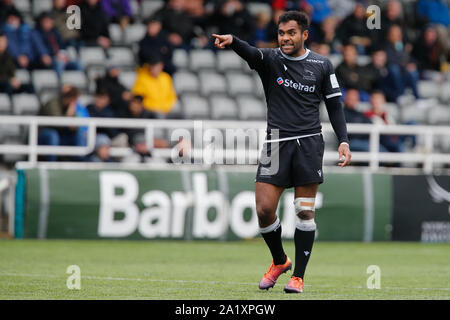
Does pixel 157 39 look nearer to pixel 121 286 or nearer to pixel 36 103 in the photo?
pixel 36 103

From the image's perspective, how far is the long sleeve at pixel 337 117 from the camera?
9242 mm

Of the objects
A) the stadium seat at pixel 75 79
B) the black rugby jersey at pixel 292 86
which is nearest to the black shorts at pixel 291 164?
the black rugby jersey at pixel 292 86

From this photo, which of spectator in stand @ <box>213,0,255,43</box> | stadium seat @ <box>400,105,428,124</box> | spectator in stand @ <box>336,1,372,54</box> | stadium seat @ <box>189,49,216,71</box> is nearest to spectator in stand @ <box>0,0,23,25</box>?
stadium seat @ <box>189,49,216,71</box>

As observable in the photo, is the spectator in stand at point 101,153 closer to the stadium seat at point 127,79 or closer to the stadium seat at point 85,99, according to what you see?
the stadium seat at point 85,99

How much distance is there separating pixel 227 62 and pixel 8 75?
5.25m

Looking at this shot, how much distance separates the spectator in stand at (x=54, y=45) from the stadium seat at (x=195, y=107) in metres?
2.14

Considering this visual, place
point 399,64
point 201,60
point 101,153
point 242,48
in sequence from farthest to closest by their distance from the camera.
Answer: point 399,64 < point 201,60 < point 101,153 < point 242,48

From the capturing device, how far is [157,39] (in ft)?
63.3

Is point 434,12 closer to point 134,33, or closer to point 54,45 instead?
point 134,33

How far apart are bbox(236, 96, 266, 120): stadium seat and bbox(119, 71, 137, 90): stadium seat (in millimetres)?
Answer: 2115

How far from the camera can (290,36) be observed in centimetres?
896

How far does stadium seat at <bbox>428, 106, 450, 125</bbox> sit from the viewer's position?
69.6ft

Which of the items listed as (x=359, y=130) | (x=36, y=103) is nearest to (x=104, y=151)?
(x=36, y=103)

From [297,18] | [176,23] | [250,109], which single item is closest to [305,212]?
[297,18]
